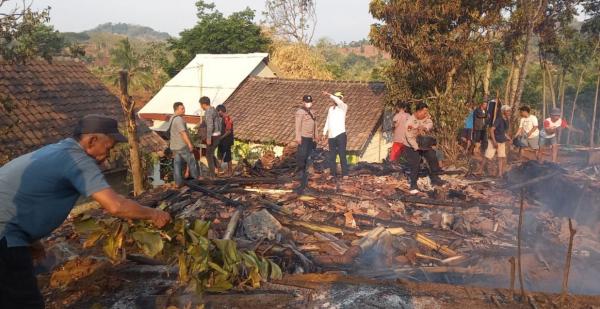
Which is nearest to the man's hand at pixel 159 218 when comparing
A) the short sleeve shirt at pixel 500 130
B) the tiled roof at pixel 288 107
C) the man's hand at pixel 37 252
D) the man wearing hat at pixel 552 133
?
the man's hand at pixel 37 252

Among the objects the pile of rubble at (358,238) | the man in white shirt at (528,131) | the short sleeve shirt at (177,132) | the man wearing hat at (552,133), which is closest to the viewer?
the pile of rubble at (358,238)

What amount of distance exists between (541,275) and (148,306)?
444cm

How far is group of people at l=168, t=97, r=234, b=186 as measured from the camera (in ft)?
29.1

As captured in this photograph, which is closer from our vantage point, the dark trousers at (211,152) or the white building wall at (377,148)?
the dark trousers at (211,152)

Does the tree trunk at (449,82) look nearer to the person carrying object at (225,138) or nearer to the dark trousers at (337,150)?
the dark trousers at (337,150)

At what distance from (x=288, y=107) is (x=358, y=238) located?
613 inches

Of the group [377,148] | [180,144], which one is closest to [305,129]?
[180,144]

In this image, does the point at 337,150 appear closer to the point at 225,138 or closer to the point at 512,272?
the point at 225,138

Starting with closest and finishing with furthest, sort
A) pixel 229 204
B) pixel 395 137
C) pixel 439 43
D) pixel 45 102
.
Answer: pixel 229 204, pixel 395 137, pixel 45 102, pixel 439 43

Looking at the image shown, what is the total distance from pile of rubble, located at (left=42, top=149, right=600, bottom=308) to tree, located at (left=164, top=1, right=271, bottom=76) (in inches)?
988

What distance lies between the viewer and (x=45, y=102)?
43.8 feet

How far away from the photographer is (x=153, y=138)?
47.1 ft

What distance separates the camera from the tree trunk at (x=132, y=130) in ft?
26.4

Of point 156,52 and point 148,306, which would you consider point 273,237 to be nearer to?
point 148,306
